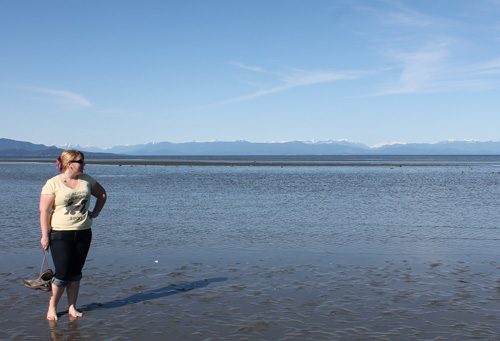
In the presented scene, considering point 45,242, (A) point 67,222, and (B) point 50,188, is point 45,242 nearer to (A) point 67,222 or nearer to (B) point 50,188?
(A) point 67,222

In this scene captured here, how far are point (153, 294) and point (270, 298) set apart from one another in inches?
80.3

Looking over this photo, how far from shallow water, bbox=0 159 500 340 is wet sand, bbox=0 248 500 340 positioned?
24 mm

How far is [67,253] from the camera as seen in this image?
688 cm

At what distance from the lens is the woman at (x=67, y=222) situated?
22.2 ft

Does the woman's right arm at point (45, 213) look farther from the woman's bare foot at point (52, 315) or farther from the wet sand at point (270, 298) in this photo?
the wet sand at point (270, 298)

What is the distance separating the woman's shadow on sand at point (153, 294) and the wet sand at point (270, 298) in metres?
0.02

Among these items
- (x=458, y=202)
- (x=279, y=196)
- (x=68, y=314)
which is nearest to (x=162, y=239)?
(x=68, y=314)

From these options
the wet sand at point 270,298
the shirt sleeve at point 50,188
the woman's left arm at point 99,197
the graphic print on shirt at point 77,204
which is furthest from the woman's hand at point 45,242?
the wet sand at point 270,298

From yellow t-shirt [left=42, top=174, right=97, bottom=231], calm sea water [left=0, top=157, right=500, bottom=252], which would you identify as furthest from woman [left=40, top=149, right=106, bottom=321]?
calm sea water [left=0, top=157, right=500, bottom=252]

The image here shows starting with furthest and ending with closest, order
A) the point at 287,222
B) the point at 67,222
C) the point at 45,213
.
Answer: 1. the point at 287,222
2. the point at 67,222
3. the point at 45,213

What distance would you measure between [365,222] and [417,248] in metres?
4.68

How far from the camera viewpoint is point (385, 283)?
8.93 metres

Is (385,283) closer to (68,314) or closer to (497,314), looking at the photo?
(497,314)

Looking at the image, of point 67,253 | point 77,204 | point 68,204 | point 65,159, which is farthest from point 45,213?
point 65,159
